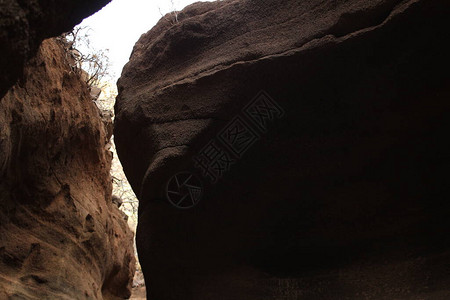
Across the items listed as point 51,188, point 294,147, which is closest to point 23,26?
point 51,188

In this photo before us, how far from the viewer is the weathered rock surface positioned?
5.40 feet

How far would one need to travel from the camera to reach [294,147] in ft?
11.7

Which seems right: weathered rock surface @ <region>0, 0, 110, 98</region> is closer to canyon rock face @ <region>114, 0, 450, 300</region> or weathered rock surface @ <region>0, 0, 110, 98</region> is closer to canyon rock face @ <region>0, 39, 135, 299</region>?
canyon rock face @ <region>0, 39, 135, 299</region>

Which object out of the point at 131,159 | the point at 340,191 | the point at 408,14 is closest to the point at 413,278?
the point at 340,191

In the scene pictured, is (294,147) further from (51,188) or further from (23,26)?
(23,26)

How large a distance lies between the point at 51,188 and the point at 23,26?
2066 millimetres

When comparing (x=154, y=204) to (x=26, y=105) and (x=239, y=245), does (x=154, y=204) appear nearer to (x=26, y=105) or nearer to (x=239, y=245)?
(x=239, y=245)

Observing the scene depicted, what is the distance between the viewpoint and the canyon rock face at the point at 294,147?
10.1 ft

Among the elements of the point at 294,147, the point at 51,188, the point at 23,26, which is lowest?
the point at 294,147

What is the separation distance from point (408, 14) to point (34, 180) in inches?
120

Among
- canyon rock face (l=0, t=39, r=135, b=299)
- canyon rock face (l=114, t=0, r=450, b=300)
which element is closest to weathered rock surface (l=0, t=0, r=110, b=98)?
canyon rock face (l=0, t=39, r=135, b=299)

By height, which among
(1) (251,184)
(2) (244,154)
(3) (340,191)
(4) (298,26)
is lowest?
(3) (340,191)

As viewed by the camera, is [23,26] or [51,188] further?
[51,188]

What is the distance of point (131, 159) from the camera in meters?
4.17
